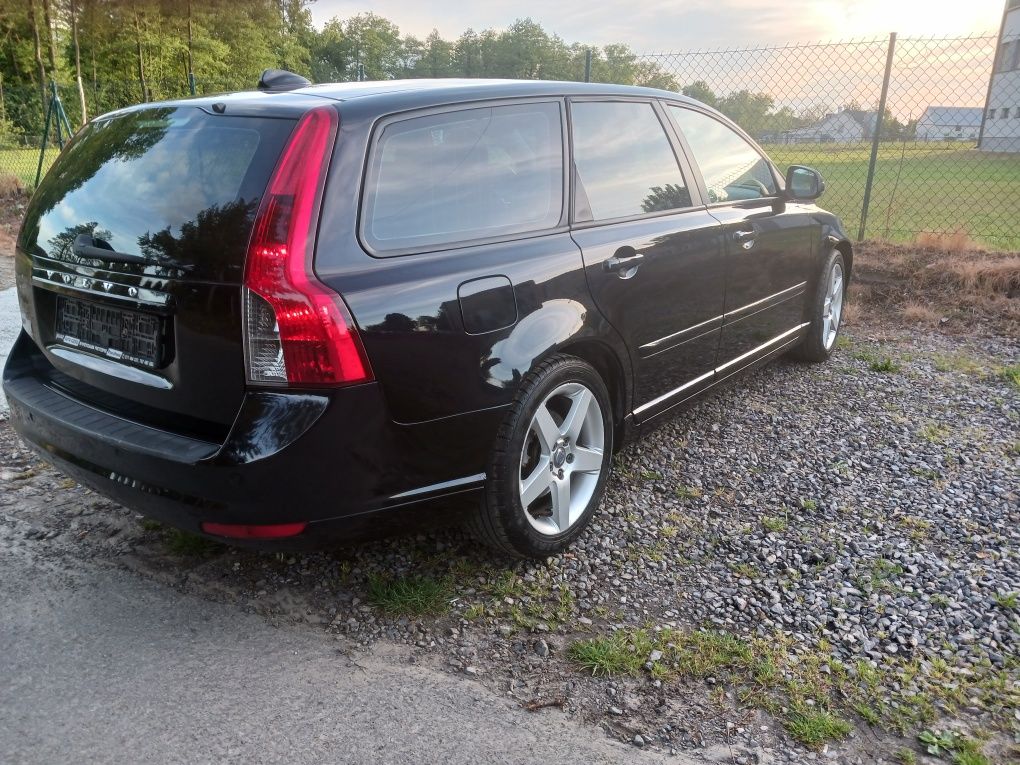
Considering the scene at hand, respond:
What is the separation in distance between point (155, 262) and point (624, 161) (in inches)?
79.5

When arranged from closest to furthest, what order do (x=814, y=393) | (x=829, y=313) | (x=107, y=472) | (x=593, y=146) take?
(x=107, y=472)
(x=593, y=146)
(x=814, y=393)
(x=829, y=313)

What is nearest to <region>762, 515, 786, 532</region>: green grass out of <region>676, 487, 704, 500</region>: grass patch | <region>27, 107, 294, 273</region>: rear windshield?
<region>676, 487, 704, 500</region>: grass patch

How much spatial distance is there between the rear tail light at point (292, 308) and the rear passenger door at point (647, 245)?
115 cm

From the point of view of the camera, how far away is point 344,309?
2332mm

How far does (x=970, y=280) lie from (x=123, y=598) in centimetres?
737

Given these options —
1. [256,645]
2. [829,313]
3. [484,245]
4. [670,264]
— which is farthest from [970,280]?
[256,645]

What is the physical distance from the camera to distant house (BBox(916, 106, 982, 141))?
10.2 m

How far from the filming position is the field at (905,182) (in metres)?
9.62

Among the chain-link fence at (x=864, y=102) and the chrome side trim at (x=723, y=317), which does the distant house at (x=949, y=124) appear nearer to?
the chain-link fence at (x=864, y=102)

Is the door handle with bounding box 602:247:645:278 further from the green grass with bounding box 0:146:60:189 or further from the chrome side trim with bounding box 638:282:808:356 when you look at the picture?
the green grass with bounding box 0:146:60:189

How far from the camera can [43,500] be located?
355 cm

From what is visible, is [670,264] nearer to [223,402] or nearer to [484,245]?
[484,245]

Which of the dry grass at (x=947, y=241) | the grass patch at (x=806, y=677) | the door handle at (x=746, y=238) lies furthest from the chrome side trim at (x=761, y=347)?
the dry grass at (x=947, y=241)

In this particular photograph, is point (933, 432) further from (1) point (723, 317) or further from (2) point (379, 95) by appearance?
(2) point (379, 95)
